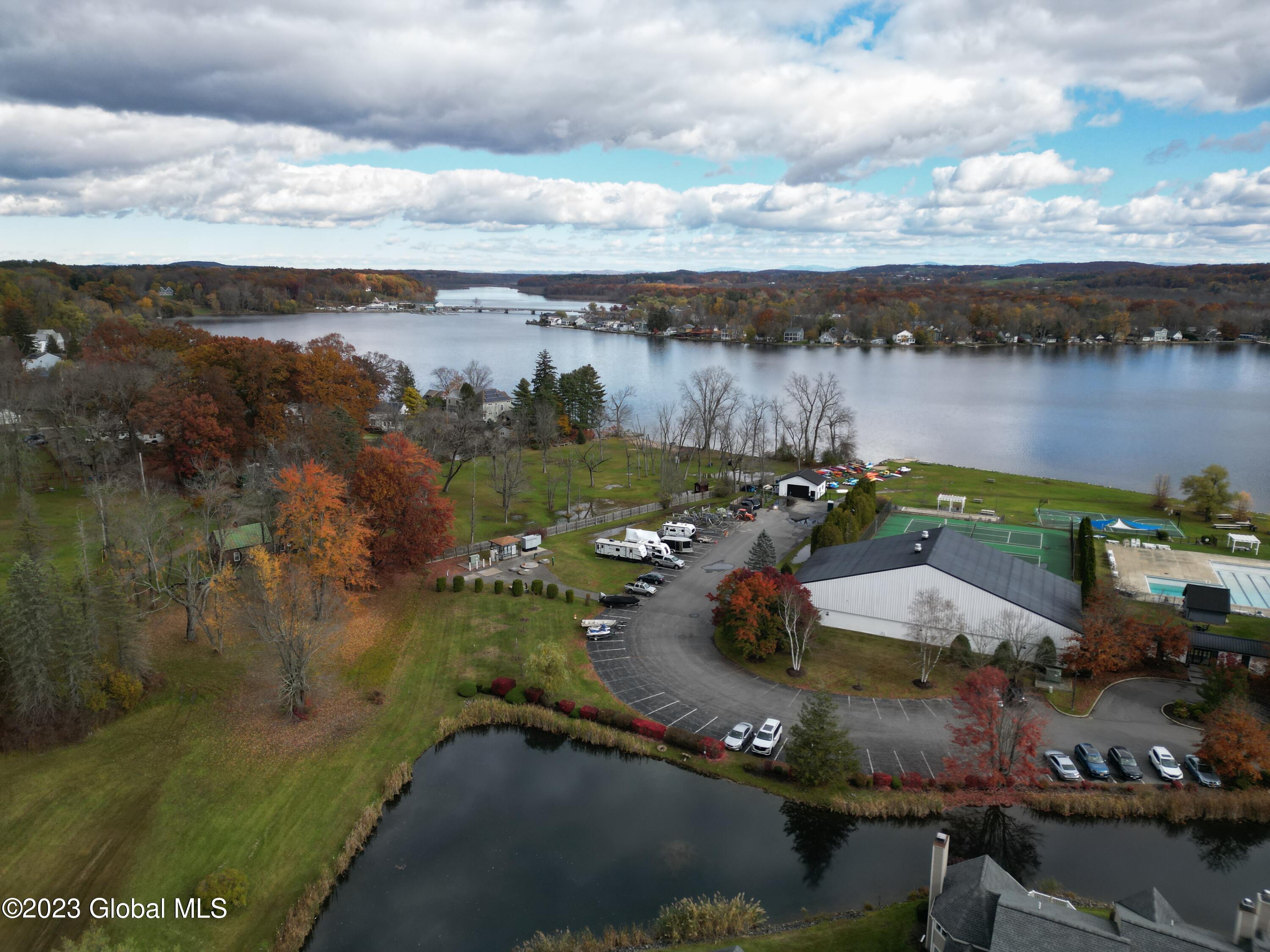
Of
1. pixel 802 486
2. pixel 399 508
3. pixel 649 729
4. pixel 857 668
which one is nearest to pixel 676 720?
pixel 649 729

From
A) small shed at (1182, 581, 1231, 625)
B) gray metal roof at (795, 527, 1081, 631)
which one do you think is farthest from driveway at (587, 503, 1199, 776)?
small shed at (1182, 581, 1231, 625)

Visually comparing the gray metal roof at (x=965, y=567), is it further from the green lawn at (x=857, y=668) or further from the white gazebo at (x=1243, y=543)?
the white gazebo at (x=1243, y=543)

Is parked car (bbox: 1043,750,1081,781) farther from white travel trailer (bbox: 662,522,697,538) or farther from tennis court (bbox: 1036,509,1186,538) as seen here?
tennis court (bbox: 1036,509,1186,538)

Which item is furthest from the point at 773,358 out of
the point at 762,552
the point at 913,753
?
the point at 913,753

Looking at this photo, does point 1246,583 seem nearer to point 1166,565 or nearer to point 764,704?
point 1166,565

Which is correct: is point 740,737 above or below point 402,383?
below
